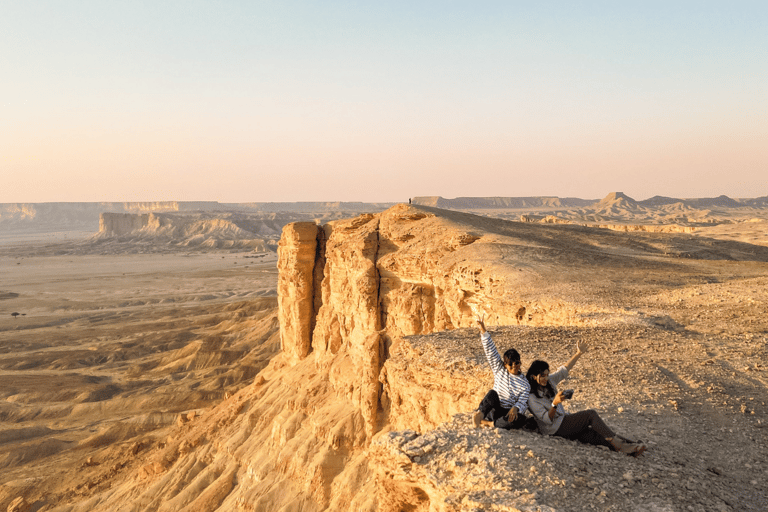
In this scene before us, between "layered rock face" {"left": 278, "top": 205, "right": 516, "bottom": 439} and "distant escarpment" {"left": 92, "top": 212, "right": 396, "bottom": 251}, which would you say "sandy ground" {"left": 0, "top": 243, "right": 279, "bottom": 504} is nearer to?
"layered rock face" {"left": 278, "top": 205, "right": 516, "bottom": 439}

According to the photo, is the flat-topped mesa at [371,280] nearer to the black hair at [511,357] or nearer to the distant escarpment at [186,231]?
the black hair at [511,357]

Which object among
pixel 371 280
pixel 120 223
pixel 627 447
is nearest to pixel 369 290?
pixel 371 280

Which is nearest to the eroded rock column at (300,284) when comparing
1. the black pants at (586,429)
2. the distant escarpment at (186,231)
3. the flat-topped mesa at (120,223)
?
the black pants at (586,429)

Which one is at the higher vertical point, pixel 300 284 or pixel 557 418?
pixel 557 418

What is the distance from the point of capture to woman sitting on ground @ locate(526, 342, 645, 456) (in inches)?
255

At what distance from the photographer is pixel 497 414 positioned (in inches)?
269

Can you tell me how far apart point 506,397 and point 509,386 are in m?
0.21

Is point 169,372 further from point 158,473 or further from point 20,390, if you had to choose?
point 158,473

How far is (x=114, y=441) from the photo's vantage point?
31766 mm

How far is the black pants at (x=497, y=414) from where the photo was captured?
22.2 feet

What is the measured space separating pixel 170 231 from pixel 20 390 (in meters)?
143

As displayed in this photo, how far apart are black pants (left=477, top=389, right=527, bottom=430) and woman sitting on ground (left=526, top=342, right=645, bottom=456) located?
240 millimetres

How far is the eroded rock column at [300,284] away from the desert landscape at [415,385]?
12 centimetres

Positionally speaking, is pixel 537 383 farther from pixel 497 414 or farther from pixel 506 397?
pixel 497 414
